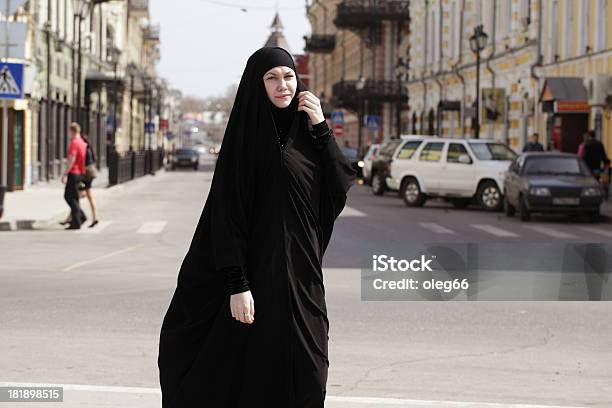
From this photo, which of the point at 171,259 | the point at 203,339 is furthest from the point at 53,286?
the point at 203,339

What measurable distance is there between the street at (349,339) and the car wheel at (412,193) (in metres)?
14.3

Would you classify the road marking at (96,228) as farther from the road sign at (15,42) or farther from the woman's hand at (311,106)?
the woman's hand at (311,106)

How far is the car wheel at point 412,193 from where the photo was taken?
3222cm

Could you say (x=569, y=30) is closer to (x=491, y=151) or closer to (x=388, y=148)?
(x=388, y=148)

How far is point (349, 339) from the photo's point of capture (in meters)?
9.80

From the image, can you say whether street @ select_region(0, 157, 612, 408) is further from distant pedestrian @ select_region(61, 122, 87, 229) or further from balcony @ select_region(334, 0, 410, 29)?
balcony @ select_region(334, 0, 410, 29)

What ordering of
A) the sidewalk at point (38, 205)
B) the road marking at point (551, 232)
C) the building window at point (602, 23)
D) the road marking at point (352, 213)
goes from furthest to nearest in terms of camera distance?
1. the building window at point (602, 23)
2. the road marking at point (352, 213)
3. the sidewalk at point (38, 205)
4. the road marking at point (551, 232)

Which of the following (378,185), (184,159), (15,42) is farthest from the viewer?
(184,159)

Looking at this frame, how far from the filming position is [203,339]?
17.2 ft

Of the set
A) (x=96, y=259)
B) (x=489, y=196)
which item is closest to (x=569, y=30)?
(x=489, y=196)

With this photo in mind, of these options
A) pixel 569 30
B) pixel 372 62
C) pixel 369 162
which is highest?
pixel 372 62

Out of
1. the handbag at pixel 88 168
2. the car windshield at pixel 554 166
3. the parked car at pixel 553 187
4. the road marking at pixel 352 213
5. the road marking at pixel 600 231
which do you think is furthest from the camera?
the road marking at pixel 352 213

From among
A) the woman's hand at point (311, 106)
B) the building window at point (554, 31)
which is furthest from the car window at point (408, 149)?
the woman's hand at point (311, 106)

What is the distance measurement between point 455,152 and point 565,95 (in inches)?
311
